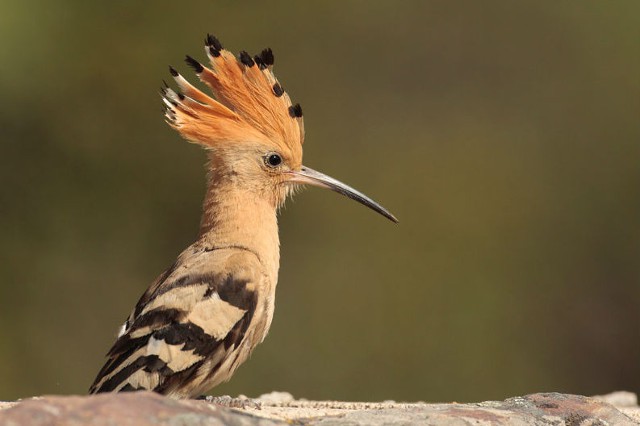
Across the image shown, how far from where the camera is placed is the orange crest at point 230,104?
14.8 feet

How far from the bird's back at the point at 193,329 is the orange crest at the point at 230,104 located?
1.77 ft

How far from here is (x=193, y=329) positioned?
3.87m

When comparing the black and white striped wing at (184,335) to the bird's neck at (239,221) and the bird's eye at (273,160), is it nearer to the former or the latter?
the bird's neck at (239,221)

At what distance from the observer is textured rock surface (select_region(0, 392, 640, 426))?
270 cm

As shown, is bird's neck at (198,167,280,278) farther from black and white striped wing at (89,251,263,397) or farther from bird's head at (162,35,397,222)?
black and white striped wing at (89,251,263,397)

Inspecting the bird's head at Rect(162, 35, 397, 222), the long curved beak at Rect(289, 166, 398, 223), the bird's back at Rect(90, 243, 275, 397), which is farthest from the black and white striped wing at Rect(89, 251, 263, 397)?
the long curved beak at Rect(289, 166, 398, 223)

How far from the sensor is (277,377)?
9.97m

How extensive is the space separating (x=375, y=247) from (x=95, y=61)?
2824 millimetres

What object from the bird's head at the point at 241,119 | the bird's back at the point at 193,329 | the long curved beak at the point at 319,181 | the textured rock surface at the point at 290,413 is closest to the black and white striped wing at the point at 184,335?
the bird's back at the point at 193,329

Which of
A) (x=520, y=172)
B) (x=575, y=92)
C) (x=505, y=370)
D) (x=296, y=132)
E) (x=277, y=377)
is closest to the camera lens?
(x=296, y=132)

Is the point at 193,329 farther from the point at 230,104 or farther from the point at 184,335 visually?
the point at 230,104

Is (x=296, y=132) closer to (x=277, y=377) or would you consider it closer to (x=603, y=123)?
(x=277, y=377)

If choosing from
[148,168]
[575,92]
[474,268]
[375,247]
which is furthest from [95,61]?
[575,92]

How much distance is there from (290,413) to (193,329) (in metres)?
0.38
